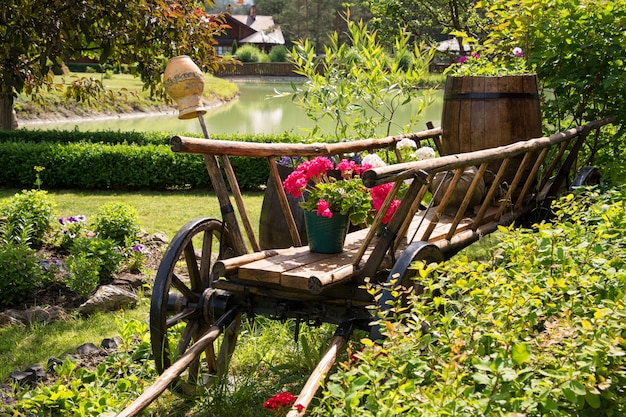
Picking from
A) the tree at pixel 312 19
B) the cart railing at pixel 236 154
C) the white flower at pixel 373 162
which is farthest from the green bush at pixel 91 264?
the tree at pixel 312 19

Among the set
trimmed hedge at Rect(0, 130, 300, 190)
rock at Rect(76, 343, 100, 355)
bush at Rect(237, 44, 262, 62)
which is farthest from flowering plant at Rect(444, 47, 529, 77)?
bush at Rect(237, 44, 262, 62)

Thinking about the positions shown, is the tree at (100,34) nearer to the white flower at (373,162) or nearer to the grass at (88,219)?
the grass at (88,219)

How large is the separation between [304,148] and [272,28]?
69792 mm

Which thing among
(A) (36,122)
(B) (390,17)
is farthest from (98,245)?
(A) (36,122)

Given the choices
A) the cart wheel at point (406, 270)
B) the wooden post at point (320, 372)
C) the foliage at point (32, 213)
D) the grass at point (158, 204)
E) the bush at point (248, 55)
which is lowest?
the grass at point (158, 204)

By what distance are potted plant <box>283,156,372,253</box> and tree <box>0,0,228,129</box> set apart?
2.47 metres

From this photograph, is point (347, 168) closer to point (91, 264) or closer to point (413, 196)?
point (413, 196)

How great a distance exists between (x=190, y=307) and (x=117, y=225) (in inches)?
119

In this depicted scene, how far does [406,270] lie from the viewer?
2.88 metres

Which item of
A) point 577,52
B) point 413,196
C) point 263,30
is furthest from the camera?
point 263,30

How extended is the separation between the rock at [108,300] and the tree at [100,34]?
1.62 metres

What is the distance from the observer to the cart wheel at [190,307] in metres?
3.09

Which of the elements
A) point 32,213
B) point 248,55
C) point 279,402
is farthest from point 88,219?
point 248,55

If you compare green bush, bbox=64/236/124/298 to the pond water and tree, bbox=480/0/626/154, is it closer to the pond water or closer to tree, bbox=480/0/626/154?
tree, bbox=480/0/626/154
